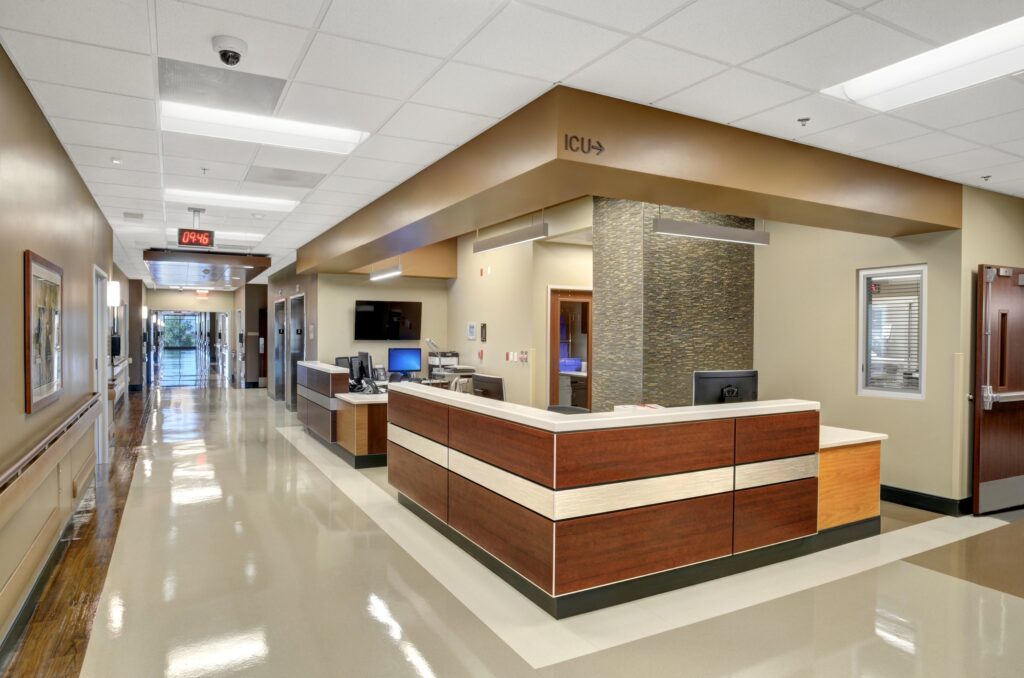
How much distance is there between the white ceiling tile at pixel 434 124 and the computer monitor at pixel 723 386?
2.29 metres

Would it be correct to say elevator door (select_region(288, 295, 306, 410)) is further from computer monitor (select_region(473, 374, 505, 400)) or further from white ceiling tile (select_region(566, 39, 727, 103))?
white ceiling tile (select_region(566, 39, 727, 103))

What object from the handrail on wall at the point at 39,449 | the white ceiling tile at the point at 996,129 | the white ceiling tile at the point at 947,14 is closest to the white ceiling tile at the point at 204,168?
the handrail on wall at the point at 39,449

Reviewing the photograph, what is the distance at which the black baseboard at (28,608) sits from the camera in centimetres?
280

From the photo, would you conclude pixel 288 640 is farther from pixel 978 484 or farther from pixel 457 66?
pixel 978 484

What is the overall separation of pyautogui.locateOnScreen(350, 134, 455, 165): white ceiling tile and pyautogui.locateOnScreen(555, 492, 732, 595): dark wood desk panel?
110 inches

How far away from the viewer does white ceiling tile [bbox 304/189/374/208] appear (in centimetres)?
598

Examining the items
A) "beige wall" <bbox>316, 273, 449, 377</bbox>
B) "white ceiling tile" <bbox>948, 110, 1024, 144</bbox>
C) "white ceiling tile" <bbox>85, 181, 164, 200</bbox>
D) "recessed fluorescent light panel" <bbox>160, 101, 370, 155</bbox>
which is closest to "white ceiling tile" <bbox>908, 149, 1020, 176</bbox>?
"white ceiling tile" <bbox>948, 110, 1024, 144</bbox>

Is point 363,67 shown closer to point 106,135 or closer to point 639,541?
point 106,135

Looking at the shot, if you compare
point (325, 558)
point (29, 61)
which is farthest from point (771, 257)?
point (29, 61)

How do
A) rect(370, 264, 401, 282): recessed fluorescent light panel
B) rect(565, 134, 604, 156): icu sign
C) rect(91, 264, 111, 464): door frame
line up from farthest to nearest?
1. rect(370, 264, 401, 282): recessed fluorescent light panel
2. rect(91, 264, 111, 464): door frame
3. rect(565, 134, 604, 156): icu sign

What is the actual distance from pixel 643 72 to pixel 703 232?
6.98 ft

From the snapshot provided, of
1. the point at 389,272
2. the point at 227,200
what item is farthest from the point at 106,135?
the point at 389,272

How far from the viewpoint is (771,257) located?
21.6 feet

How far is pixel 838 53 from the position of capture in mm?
2900
